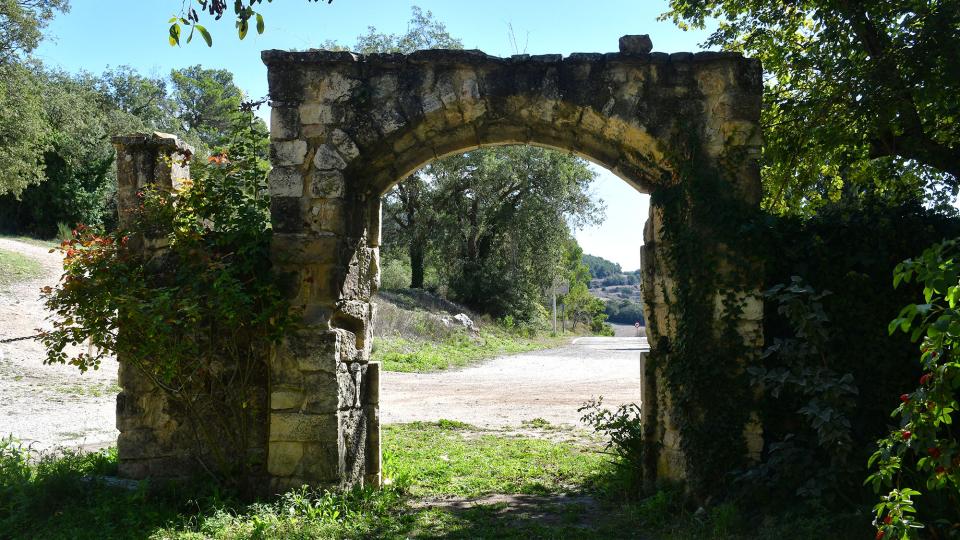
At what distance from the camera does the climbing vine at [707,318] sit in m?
5.27

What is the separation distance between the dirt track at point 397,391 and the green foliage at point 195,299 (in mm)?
2378

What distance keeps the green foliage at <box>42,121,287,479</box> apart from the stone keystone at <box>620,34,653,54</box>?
121 inches

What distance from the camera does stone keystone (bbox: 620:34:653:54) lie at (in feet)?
18.6

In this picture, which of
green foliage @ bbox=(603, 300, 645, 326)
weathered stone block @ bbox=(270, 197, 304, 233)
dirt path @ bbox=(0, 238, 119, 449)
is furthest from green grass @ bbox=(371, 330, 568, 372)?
green foliage @ bbox=(603, 300, 645, 326)

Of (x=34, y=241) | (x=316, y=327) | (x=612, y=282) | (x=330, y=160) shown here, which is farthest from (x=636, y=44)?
(x=612, y=282)

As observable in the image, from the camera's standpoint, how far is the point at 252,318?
5.55 m

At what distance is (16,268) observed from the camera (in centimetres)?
1736

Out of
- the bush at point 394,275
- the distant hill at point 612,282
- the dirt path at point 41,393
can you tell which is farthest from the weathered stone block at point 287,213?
the distant hill at point 612,282

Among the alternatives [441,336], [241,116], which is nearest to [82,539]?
[241,116]

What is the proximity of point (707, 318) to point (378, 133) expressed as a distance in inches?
112

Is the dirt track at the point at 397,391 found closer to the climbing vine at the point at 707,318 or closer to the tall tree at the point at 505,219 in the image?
the climbing vine at the point at 707,318

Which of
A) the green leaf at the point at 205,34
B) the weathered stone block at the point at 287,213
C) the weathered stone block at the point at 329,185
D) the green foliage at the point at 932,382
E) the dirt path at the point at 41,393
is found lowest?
the dirt path at the point at 41,393

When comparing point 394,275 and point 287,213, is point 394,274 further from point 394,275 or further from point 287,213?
point 287,213

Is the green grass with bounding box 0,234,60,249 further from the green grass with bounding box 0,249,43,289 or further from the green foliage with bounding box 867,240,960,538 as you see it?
the green foliage with bounding box 867,240,960,538
